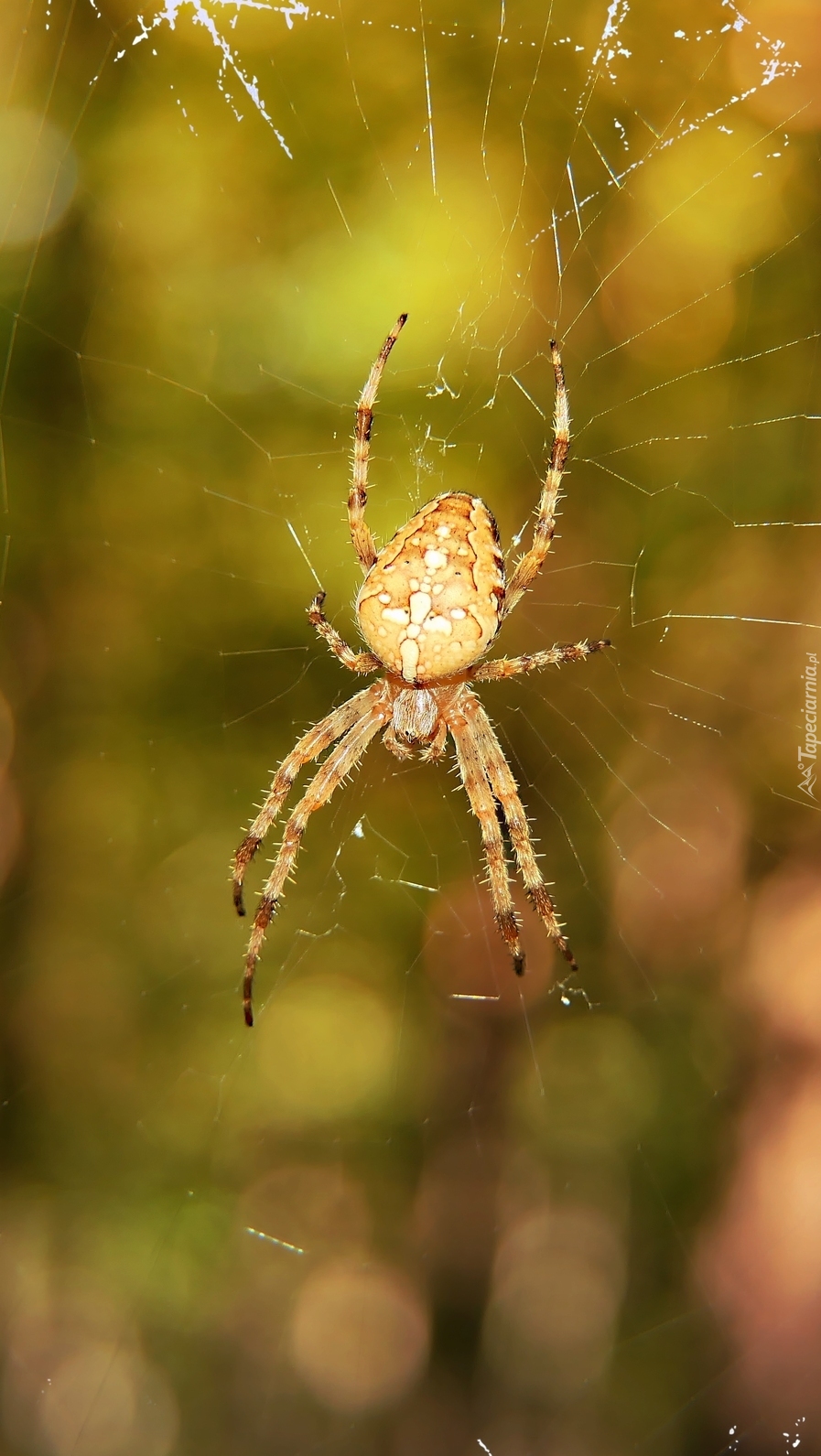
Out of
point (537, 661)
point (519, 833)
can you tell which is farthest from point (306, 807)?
point (537, 661)

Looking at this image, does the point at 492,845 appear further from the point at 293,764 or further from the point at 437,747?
the point at 293,764

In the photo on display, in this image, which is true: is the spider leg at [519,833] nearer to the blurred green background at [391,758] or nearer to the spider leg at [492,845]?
the spider leg at [492,845]

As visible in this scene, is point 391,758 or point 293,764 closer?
point 293,764

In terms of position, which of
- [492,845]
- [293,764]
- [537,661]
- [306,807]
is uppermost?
[537,661]

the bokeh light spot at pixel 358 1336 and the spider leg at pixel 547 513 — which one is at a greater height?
the spider leg at pixel 547 513
